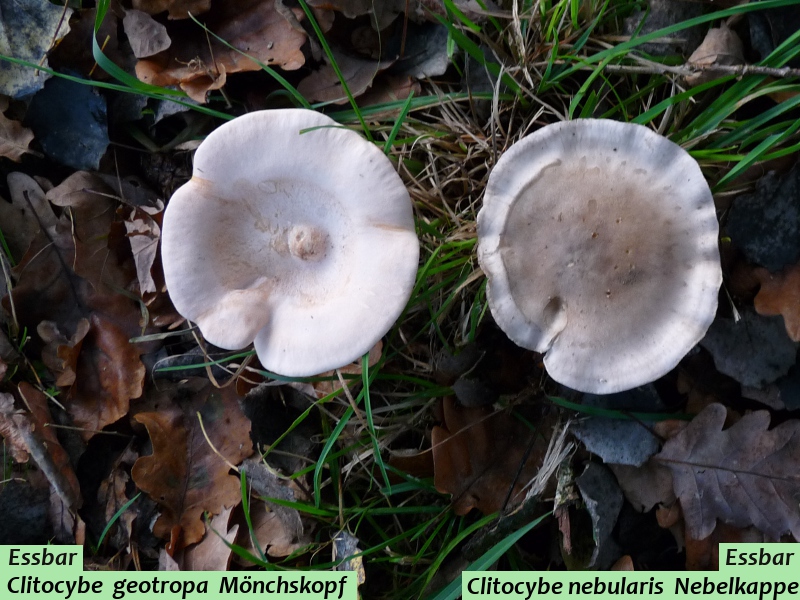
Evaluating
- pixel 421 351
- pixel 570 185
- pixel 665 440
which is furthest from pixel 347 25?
pixel 665 440

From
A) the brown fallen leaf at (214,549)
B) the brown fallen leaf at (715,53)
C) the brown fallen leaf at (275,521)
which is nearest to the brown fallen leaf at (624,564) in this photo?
the brown fallen leaf at (275,521)

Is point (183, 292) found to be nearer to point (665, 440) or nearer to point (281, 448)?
point (281, 448)

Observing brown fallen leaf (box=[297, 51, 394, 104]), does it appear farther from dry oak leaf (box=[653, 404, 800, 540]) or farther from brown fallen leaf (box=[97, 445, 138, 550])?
dry oak leaf (box=[653, 404, 800, 540])

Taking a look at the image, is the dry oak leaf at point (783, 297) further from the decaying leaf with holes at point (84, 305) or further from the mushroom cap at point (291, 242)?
the decaying leaf with holes at point (84, 305)

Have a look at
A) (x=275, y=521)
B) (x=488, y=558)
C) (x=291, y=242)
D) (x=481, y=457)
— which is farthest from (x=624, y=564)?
(x=291, y=242)

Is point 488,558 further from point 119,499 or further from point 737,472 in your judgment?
point 119,499
